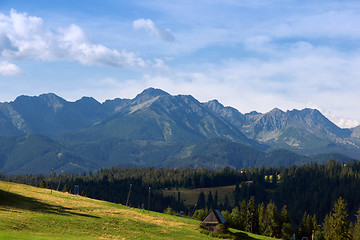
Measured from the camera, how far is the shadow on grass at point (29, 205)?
91125mm

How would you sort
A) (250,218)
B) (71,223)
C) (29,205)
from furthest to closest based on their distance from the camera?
(250,218) < (29,205) < (71,223)

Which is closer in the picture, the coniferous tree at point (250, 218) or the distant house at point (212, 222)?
the distant house at point (212, 222)

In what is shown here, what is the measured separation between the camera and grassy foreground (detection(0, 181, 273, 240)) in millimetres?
70956

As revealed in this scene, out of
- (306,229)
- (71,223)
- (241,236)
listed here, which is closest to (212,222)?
(241,236)

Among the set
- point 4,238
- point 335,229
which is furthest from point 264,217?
point 4,238

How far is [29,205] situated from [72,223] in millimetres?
18177

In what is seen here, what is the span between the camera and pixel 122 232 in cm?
8312

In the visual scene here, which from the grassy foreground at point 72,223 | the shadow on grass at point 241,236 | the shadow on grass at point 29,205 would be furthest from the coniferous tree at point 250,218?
the shadow on grass at point 29,205

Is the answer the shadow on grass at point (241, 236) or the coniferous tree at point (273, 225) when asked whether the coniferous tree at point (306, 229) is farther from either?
the shadow on grass at point (241, 236)

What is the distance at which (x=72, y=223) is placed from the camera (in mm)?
81938

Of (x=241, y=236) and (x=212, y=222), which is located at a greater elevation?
(x=212, y=222)

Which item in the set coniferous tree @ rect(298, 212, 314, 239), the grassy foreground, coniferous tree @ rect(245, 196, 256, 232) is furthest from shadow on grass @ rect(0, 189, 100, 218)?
coniferous tree @ rect(298, 212, 314, 239)

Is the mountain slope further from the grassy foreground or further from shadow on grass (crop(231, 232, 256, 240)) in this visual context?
shadow on grass (crop(231, 232, 256, 240))

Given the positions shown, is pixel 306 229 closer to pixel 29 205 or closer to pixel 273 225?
pixel 273 225
